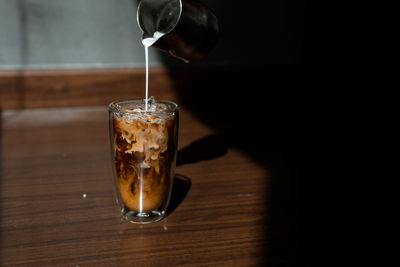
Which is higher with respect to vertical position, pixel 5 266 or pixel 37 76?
pixel 37 76

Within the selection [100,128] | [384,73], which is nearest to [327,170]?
[100,128]

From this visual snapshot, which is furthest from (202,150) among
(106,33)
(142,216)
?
(106,33)

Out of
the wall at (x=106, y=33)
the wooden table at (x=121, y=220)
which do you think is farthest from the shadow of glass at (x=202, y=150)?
the wall at (x=106, y=33)

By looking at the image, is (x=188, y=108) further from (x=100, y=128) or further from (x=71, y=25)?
(x=71, y=25)

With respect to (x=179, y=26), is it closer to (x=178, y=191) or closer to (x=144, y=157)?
(x=144, y=157)

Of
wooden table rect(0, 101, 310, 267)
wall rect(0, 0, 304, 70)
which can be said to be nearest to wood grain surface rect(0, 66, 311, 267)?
wooden table rect(0, 101, 310, 267)

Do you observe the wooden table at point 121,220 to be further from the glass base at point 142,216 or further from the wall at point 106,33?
the wall at point 106,33
